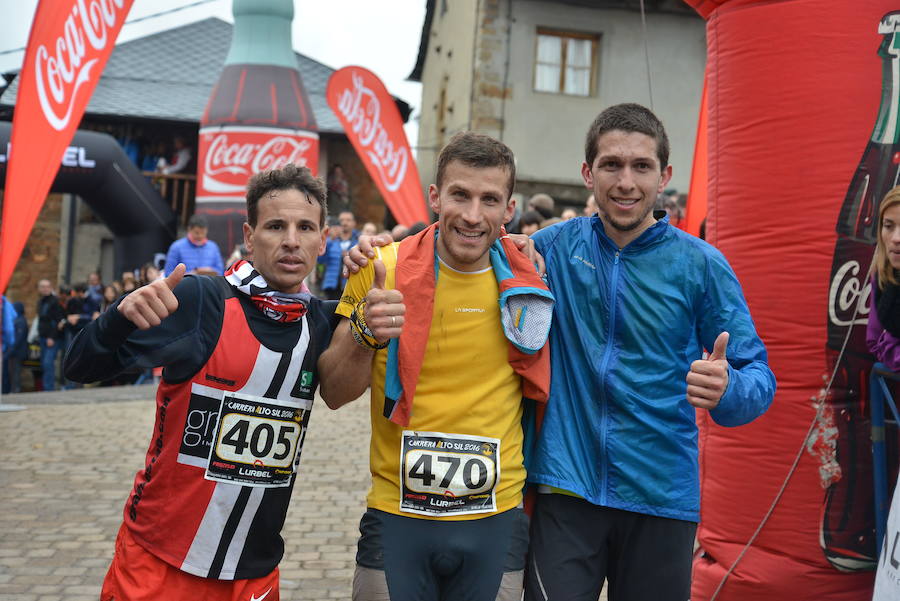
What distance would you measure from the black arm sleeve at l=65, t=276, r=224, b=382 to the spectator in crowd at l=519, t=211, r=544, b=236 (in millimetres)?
5579

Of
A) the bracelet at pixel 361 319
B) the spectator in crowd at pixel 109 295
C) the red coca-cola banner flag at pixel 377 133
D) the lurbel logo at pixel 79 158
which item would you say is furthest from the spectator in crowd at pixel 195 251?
the bracelet at pixel 361 319

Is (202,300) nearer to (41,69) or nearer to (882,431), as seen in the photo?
(882,431)

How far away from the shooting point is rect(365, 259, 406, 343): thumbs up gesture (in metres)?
2.49

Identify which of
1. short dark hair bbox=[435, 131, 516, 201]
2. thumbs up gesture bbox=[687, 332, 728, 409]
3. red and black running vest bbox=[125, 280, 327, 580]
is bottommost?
red and black running vest bbox=[125, 280, 327, 580]

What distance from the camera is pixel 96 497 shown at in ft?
21.5

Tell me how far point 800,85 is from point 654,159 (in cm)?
148

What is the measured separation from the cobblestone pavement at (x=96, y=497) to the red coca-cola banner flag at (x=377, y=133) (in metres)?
3.42

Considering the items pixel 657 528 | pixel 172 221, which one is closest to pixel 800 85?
pixel 657 528

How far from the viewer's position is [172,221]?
774 inches

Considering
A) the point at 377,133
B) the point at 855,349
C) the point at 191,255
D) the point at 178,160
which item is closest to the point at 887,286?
the point at 855,349

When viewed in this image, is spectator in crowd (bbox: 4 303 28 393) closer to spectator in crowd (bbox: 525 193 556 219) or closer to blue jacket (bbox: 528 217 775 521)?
spectator in crowd (bbox: 525 193 556 219)

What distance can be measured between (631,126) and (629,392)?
2.76 feet

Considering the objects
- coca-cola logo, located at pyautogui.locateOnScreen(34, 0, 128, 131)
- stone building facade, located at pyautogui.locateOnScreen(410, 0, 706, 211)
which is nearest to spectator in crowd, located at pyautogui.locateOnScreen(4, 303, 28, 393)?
coca-cola logo, located at pyautogui.locateOnScreen(34, 0, 128, 131)

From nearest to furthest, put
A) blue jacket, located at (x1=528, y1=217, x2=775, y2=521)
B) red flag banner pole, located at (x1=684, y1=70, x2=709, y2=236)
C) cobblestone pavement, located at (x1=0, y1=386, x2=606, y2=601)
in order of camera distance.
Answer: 1. blue jacket, located at (x1=528, y1=217, x2=775, y2=521)
2. cobblestone pavement, located at (x1=0, y1=386, x2=606, y2=601)
3. red flag banner pole, located at (x1=684, y1=70, x2=709, y2=236)
